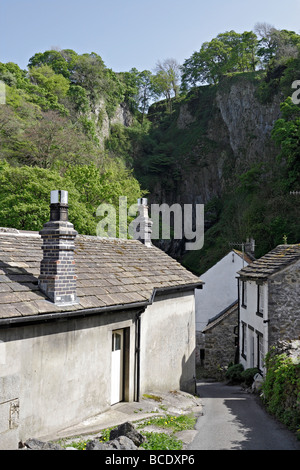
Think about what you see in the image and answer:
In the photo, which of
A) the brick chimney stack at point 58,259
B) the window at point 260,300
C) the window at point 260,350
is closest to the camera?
the brick chimney stack at point 58,259

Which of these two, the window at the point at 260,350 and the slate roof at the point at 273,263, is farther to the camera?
the window at the point at 260,350

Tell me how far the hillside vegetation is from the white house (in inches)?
311

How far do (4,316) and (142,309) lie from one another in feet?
17.2

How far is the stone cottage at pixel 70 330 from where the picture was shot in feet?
25.2

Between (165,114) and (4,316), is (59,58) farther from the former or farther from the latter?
(4,316)

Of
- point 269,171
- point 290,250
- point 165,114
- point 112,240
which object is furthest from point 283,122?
point 165,114

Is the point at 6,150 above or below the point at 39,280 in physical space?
above

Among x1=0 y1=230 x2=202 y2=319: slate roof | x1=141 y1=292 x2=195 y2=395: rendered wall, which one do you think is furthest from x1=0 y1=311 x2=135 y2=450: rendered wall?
x1=141 y1=292 x2=195 y2=395: rendered wall

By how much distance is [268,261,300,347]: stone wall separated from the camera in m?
18.5

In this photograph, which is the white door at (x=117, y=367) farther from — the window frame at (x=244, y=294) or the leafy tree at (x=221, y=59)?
the leafy tree at (x=221, y=59)

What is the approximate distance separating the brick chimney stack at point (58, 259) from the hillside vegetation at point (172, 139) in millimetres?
15333

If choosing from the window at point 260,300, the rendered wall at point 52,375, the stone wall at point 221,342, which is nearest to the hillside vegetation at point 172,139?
the window at point 260,300

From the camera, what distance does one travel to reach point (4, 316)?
714 cm

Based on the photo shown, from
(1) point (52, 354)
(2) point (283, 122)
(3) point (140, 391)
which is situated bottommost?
(3) point (140, 391)
